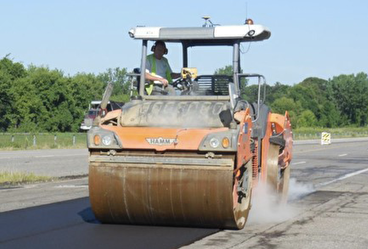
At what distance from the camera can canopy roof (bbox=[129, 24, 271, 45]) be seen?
10007 mm

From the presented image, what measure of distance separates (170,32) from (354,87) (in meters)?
136

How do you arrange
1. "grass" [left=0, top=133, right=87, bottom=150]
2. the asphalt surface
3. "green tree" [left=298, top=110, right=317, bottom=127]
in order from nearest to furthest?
the asphalt surface < "grass" [left=0, top=133, right=87, bottom=150] < "green tree" [left=298, top=110, right=317, bottom=127]

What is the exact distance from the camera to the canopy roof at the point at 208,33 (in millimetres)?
10007

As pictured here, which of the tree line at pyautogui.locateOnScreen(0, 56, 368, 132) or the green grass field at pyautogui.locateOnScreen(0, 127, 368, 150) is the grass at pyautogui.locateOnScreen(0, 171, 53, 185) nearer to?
the green grass field at pyautogui.locateOnScreen(0, 127, 368, 150)

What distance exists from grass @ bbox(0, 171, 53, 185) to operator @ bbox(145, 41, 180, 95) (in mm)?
7028

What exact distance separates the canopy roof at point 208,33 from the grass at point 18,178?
727 centimetres

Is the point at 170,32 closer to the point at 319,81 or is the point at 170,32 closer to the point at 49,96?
the point at 49,96

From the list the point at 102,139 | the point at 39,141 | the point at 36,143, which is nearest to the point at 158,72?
the point at 102,139

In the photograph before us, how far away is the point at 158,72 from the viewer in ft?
33.8

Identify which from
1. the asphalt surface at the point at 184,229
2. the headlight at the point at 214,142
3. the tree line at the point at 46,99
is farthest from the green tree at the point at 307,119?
the headlight at the point at 214,142

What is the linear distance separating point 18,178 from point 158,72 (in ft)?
Answer: 24.9

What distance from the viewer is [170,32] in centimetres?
1021

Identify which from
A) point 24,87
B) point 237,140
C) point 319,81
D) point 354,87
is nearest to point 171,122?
point 237,140

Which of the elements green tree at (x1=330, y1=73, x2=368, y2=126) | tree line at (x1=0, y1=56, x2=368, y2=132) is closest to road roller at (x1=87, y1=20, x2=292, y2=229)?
tree line at (x1=0, y1=56, x2=368, y2=132)
